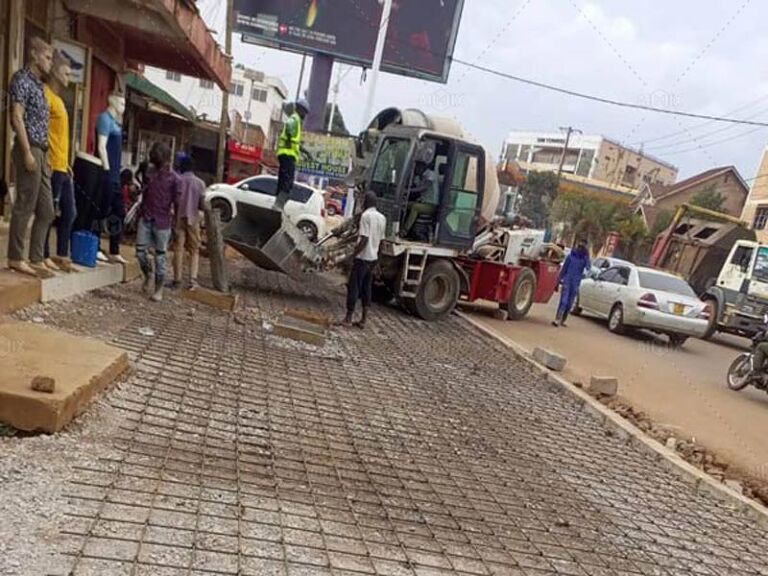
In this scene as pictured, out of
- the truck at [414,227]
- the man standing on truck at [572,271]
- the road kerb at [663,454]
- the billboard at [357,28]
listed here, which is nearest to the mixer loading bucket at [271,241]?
the truck at [414,227]

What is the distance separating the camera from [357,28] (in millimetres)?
26812

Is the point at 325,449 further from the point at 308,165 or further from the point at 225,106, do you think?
the point at 308,165

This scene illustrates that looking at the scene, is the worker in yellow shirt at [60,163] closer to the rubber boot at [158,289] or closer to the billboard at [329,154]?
the rubber boot at [158,289]

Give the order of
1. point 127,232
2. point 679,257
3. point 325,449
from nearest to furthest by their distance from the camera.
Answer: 1. point 325,449
2. point 127,232
3. point 679,257

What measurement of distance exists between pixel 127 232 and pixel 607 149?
6282cm

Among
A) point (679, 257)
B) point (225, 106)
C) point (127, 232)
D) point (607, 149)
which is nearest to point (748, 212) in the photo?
point (679, 257)

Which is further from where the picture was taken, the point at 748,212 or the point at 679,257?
the point at 748,212

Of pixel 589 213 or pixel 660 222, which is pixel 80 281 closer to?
pixel 589 213

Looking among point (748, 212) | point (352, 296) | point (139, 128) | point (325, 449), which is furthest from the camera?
point (748, 212)

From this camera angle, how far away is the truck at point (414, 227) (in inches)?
366

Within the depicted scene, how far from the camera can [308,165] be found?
27.8 metres

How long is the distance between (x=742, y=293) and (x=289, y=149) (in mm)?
10865

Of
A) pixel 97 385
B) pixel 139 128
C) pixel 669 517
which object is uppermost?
pixel 139 128

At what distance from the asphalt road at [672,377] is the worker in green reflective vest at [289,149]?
459cm
